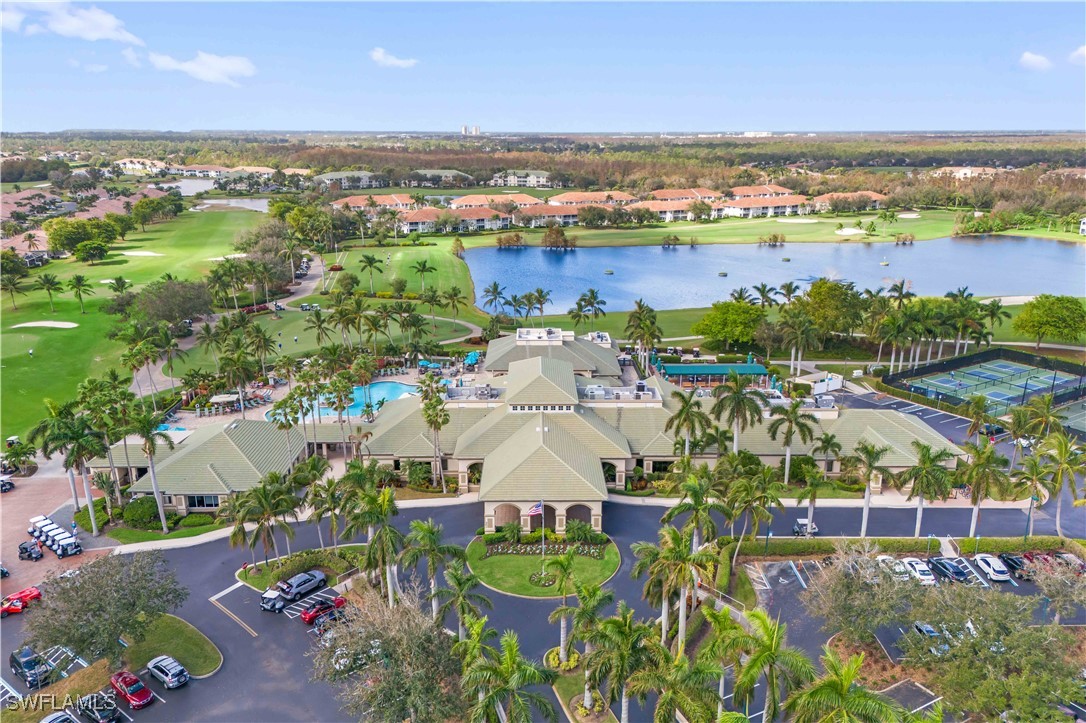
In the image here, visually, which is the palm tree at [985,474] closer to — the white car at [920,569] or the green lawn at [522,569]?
the white car at [920,569]

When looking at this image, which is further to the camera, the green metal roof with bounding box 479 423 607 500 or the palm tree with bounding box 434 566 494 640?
the green metal roof with bounding box 479 423 607 500

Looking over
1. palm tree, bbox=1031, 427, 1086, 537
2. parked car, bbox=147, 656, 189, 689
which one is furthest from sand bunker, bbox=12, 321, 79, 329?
palm tree, bbox=1031, 427, 1086, 537

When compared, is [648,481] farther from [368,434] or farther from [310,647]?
[310,647]

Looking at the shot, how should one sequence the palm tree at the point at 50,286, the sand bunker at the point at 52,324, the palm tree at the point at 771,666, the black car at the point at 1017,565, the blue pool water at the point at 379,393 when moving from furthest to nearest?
the palm tree at the point at 50,286, the sand bunker at the point at 52,324, the blue pool water at the point at 379,393, the black car at the point at 1017,565, the palm tree at the point at 771,666

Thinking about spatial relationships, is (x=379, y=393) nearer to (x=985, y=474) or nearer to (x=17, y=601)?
(x=17, y=601)

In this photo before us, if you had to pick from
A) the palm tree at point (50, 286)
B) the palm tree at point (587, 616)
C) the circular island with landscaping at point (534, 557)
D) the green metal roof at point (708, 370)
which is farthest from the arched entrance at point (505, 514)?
the palm tree at point (50, 286)

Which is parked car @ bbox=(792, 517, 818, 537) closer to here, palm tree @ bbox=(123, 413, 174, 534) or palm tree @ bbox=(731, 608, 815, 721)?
palm tree @ bbox=(731, 608, 815, 721)

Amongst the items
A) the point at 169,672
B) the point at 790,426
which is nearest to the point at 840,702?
the point at 169,672
